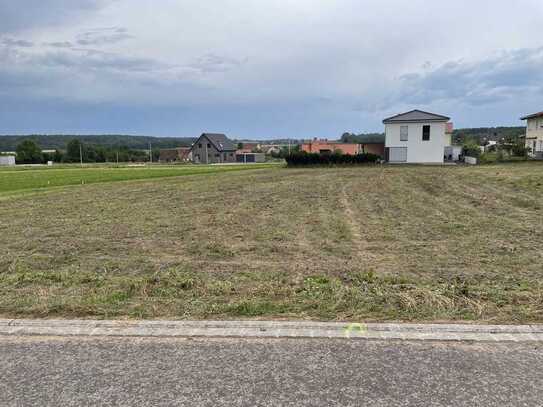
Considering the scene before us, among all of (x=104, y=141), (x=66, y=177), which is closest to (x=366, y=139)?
(x=66, y=177)

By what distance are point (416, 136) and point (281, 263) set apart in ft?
147

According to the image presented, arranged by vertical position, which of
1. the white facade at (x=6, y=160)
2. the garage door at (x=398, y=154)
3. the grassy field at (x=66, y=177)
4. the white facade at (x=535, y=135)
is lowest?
the grassy field at (x=66, y=177)

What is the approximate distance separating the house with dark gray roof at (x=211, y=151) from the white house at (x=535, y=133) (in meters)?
60.7

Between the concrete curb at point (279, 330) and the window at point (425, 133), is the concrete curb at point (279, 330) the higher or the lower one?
the lower one

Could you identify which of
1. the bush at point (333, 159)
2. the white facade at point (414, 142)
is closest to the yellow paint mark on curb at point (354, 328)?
the bush at point (333, 159)

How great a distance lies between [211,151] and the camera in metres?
92.4

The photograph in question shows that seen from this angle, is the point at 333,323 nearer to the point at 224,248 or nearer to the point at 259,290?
the point at 259,290

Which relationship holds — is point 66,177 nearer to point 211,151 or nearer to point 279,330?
point 279,330

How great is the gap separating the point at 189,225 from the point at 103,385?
21.8ft

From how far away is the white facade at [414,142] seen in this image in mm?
46188

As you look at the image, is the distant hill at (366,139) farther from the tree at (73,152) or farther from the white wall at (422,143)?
the tree at (73,152)

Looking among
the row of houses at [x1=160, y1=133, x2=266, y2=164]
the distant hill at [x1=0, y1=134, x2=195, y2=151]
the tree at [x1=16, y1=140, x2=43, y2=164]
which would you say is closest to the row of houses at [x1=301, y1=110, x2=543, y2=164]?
the row of houses at [x1=160, y1=133, x2=266, y2=164]

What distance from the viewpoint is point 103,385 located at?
107 inches

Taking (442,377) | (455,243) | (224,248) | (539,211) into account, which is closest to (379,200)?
(539,211)
